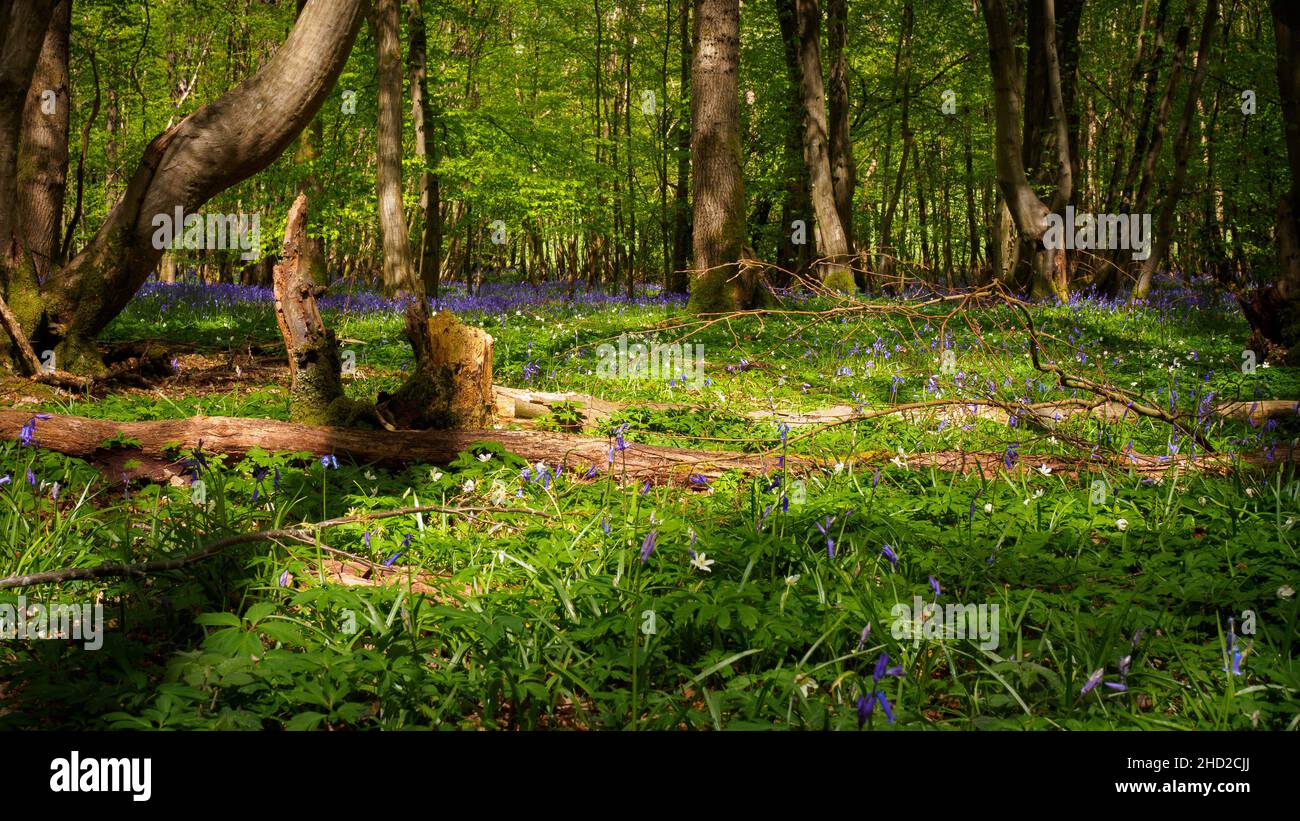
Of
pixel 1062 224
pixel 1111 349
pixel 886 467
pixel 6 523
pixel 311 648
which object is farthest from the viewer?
pixel 1062 224

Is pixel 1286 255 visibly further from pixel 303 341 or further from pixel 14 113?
pixel 14 113

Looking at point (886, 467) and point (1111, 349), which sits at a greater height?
point (1111, 349)

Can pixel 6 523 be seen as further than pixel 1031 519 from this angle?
No

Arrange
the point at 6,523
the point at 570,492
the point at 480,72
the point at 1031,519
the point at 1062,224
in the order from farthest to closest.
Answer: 1. the point at 480,72
2. the point at 1062,224
3. the point at 570,492
4. the point at 1031,519
5. the point at 6,523

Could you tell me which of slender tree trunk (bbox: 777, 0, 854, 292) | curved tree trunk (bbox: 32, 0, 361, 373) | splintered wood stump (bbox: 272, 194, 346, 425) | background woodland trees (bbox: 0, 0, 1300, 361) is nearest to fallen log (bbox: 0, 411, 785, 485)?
splintered wood stump (bbox: 272, 194, 346, 425)

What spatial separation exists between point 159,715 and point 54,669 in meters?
0.68

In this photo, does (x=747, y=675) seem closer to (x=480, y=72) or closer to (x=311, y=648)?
(x=311, y=648)

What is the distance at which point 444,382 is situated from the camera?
555cm

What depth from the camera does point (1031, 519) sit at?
12.8 ft

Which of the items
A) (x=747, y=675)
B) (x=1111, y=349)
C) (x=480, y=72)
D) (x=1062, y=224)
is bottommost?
(x=747, y=675)

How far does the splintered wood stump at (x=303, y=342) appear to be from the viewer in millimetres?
5496

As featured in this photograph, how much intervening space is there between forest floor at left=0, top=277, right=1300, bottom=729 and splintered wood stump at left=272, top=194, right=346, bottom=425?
0.75 meters

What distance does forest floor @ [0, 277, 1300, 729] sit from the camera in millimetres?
2406

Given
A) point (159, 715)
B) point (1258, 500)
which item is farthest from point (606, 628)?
point (1258, 500)
